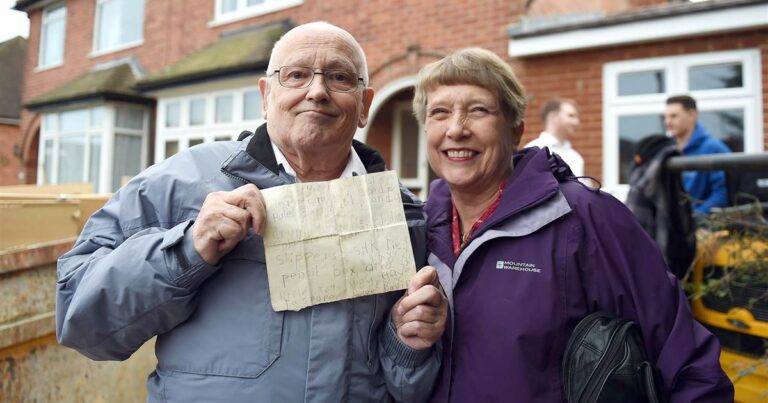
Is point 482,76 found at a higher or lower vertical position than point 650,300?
higher

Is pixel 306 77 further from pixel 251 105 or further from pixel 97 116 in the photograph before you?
pixel 97 116

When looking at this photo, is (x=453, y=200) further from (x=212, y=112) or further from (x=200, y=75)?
(x=212, y=112)

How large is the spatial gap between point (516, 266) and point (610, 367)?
1.19 feet

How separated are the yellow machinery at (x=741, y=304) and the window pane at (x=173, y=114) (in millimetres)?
10760

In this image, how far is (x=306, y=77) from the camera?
1.58 m

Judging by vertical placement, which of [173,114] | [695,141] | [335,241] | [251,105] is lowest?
[335,241]

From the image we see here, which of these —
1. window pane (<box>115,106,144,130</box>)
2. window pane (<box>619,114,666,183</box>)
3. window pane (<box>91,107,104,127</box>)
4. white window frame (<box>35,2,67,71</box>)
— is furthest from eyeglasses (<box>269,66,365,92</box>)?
white window frame (<box>35,2,67,71</box>)

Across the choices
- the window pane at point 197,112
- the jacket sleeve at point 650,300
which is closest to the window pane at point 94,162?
the window pane at point 197,112

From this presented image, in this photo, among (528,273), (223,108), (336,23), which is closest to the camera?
(528,273)

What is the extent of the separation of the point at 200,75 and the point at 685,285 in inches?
359

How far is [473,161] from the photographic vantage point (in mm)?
1739

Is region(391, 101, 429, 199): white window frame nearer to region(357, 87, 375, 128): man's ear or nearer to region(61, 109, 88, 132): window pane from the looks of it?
region(357, 87, 375, 128): man's ear

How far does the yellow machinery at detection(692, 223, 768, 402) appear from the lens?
2.14 m

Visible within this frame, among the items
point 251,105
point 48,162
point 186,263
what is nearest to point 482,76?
point 186,263
